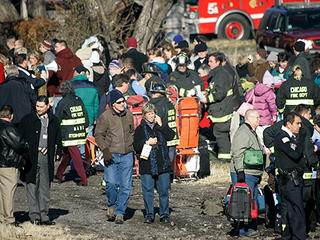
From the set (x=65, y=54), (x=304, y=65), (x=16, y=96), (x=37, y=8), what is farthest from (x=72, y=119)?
(x=37, y=8)

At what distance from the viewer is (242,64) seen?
19.2 m

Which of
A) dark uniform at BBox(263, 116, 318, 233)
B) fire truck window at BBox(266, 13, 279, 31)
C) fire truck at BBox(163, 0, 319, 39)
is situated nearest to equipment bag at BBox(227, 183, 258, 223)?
dark uniform at BBox(263, 116, 318, 233)

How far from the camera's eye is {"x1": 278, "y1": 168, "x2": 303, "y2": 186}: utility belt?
390 inches

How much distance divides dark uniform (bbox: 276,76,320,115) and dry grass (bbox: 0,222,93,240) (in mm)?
5386

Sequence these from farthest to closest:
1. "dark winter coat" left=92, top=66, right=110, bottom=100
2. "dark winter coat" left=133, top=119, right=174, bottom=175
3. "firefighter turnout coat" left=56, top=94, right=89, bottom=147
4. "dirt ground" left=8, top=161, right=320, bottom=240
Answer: "dark winter coat" left=92, top=66, right=110, bottom=100 < "firefighter turnout coat" left=56, top=94, right=89, bottom=147 < "dark winter coat" left=133, top=119, right=174, bottom=175 < "dirt ground" left=8, top=161, right=320, bottom=240

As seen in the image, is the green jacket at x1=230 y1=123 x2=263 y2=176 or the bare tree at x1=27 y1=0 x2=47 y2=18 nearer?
the green jacket at x1=230 y1=123 x2=263 y2=176

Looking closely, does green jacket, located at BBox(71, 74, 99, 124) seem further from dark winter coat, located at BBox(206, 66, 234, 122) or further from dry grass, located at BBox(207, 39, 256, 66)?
dry grass, located at BBox(207, 39, 256, 66)

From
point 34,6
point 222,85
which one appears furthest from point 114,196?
point 34,6

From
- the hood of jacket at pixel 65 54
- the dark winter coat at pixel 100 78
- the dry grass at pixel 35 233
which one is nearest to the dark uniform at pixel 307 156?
the dry grass at pixel 35 233

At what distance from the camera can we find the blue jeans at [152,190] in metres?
10.9

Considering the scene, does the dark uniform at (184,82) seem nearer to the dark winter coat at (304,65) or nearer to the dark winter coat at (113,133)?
the dark winter coat at (304,65)

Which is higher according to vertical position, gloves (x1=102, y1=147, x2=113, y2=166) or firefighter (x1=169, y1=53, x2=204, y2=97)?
firefighter (x1=169, y1=53, x2=204, y2=97)

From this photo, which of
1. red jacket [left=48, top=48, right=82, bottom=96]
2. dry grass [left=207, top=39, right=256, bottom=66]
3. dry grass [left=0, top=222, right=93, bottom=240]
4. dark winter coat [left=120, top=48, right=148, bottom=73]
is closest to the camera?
dry grass [left=0, top=222, right=93, bottom=240]

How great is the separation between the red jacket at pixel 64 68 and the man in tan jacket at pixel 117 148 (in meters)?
5.34
